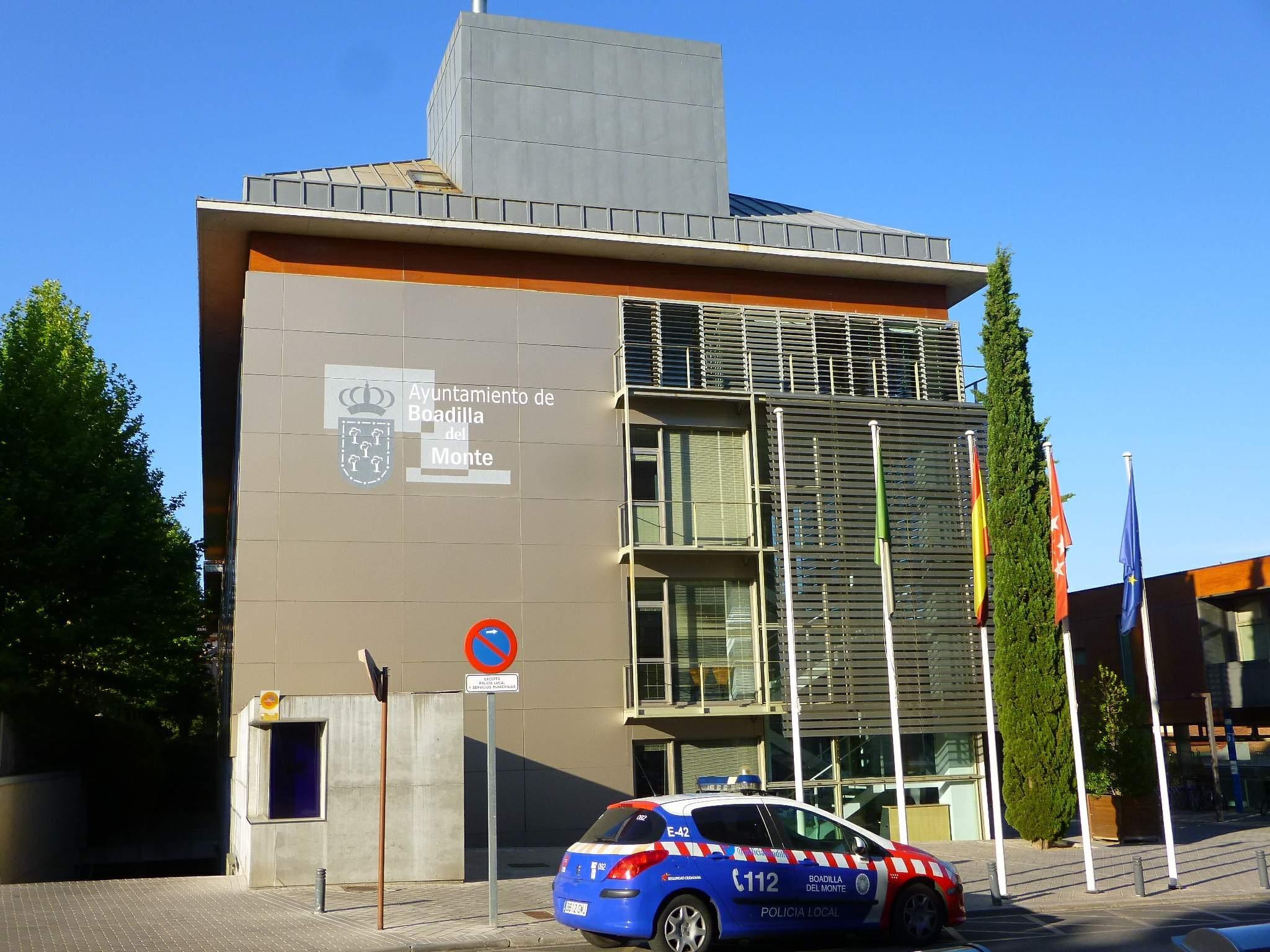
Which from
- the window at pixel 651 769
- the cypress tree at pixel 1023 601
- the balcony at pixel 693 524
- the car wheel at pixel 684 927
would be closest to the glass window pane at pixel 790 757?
the window at pixel 651 769

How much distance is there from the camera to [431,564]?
22094 mm

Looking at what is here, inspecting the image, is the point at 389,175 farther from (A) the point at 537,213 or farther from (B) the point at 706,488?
(B) the point at 706,488

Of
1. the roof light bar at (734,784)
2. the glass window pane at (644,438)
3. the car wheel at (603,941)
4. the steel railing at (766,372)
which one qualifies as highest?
the steel railing at (766,372)

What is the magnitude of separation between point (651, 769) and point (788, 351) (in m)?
8.89

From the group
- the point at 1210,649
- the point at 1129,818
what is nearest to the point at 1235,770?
the point at 1210,649

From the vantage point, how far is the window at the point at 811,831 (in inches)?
472

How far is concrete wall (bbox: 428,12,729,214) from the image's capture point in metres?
25.7

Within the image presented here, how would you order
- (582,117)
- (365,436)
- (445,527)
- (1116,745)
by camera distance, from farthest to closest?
(582,117) < (1116,745) < (445,527) < (365,436)

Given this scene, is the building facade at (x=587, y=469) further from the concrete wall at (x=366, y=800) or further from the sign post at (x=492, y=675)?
the sign post at (x=492, y=675)

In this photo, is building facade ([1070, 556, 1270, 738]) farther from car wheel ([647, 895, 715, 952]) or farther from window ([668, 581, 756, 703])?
car wheel ([647, 895, 715, 952])

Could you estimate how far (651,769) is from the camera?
22.9 metres

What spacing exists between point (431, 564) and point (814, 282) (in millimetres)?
10191

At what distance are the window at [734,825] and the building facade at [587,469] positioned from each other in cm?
1032

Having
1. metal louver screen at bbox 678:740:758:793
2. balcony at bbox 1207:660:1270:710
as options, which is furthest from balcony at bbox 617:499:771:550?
balcony at bbox 1207:660:1270:710
